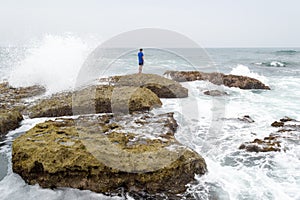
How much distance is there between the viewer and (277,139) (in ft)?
19.9

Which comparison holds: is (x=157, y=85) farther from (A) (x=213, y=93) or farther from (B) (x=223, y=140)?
(B) (x=223, y=140)

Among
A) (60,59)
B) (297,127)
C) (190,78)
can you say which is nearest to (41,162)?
(297,127)

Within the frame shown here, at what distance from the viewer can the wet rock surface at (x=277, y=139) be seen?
5.64 meters

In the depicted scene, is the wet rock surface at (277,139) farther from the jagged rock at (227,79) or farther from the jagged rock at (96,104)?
the jagged rock at (227,79)

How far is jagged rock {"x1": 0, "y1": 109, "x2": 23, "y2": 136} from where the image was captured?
615cm

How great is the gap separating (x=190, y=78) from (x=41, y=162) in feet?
42.9

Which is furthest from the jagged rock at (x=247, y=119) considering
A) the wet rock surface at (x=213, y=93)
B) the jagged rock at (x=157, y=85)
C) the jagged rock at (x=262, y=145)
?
the wet rock surface at (x=213, y=93)

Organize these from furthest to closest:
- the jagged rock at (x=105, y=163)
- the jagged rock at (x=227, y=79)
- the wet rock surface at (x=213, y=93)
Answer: the jagged rock at (x=227, y=79) → the wet rock surface at (x=213, y=93) → the jagged rock at (x=105, y=163)

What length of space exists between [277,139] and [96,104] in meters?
5.11

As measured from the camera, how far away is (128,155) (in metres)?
4.32

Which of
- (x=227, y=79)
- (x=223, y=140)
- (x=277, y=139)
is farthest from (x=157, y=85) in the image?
(x=227, y=79)

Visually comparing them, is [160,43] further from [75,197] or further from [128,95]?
[75,197]

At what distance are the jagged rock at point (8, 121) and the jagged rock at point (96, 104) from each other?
0.67m

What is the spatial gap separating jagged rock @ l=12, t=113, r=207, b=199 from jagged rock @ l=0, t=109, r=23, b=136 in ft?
5.54
